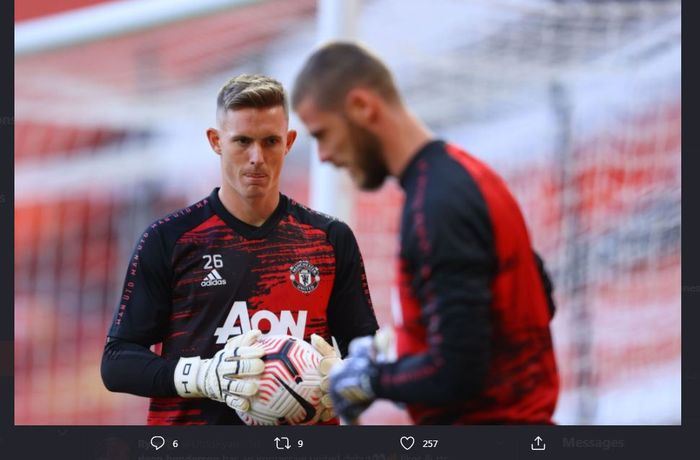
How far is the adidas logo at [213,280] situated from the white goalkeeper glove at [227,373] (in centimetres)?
19

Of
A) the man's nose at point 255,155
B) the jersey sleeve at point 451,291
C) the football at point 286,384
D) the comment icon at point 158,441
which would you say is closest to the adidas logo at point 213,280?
the football at point 286,384

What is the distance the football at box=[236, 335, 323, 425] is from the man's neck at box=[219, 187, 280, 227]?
1.35 ft

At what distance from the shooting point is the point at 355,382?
232 centimetres

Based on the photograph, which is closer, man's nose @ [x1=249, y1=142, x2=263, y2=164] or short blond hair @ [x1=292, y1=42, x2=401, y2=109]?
short blond hair @ [x1=292, y1=42, x2=401, y2=109]

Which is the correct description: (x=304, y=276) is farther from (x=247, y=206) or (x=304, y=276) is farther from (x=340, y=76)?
(x=340, y=76)

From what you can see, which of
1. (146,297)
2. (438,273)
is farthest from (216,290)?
(438,273)

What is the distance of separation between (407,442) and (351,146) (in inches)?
46.9

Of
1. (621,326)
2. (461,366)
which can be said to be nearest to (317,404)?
(461,366)

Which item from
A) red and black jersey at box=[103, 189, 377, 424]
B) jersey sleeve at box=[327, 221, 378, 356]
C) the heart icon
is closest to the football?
red and black jersey at box=[103, 189, 377, 424]

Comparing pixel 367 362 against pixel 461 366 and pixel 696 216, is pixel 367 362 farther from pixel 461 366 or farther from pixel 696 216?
pixel 696 216

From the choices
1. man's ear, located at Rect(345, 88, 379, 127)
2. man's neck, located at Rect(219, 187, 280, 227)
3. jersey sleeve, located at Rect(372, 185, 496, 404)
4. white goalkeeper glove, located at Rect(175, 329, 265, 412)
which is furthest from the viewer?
man's neck, located at Rect(219, 187, 280, 227)

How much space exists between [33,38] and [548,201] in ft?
10.3

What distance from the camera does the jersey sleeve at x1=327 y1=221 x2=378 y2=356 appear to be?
316 cm

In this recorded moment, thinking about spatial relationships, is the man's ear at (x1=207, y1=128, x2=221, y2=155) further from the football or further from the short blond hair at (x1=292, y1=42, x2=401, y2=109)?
the short blond hair at (x1=292, y1=42, x2=401, y2=109)
